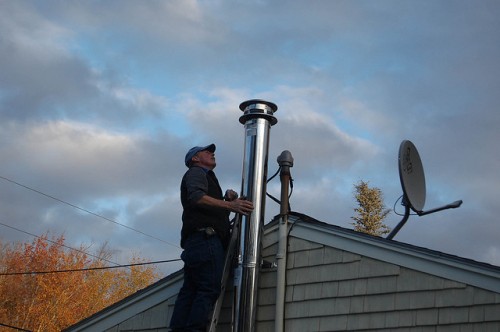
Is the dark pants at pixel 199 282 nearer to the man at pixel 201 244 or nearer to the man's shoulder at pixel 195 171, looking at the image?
the man at pixel 201 244

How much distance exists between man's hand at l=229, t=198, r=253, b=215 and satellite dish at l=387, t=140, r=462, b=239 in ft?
3.91

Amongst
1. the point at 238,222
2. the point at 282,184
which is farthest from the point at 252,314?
the point at 282,184

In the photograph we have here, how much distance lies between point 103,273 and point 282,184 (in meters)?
23.9

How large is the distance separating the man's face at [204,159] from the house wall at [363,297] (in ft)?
2.88

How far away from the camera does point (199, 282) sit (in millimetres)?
5746

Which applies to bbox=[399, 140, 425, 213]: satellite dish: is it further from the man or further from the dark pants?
the dark pants

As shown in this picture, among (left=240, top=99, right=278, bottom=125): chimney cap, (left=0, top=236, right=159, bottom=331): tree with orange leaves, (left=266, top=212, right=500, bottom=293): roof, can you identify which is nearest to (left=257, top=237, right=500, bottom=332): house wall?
(left=266, top=212, right=500, bottom=293): roof

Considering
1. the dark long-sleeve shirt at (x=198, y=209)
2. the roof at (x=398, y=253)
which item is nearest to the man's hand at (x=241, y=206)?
the dark long-sleeve shirt at (x=198, y=209)

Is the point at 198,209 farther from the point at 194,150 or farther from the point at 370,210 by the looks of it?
the point at 370,210

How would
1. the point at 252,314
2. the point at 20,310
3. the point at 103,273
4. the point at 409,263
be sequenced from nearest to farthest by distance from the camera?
1. the point at 409,263
2. the point at 252,314
3. the point at 20,310
4. the point at 103,273

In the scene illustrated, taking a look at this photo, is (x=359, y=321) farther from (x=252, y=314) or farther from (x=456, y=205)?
(x=456, y=205)

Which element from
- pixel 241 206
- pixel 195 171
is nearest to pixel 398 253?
pixel 241 206

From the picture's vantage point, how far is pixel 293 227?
611 centimetres

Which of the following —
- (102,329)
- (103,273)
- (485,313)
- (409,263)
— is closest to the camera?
(485,313)
